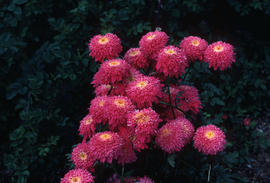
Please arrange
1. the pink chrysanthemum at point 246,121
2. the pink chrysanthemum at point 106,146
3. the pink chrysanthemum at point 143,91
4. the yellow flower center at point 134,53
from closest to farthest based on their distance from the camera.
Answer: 1. the pink chrysanthemum at point 106,146
2. the pink chrysanthemum at point 143,91
3. the yellow flower center at point 134,53
4. the pink chrysanthemum at point 246,121

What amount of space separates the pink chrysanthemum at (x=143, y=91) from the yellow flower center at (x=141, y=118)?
9 centimetres

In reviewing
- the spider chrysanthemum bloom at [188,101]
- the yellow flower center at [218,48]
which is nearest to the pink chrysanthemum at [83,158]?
the spider chrysanthemum bloom at [188,101]

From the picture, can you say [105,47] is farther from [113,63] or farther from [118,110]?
[118,110]

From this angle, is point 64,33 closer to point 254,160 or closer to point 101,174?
point 101,174

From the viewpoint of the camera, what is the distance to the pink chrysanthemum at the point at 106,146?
3.82 feet

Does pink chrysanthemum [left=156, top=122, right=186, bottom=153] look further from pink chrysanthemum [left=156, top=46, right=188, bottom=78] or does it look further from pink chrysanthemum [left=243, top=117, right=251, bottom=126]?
pink chrysanthemum [left=243, top=117, right=251, bottom=126]

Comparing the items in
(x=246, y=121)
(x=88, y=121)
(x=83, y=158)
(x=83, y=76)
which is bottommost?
(x=246, y=121)

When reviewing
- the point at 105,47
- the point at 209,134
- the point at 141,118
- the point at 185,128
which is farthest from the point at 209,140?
the point at 105,47

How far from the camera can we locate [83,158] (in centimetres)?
132

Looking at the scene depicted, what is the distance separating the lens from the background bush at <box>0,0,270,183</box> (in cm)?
206

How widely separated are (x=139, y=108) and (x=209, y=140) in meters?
0.39

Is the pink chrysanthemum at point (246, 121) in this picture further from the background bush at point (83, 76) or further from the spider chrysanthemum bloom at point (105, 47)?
the spider chrysanthemum bloom at point (105, 47)

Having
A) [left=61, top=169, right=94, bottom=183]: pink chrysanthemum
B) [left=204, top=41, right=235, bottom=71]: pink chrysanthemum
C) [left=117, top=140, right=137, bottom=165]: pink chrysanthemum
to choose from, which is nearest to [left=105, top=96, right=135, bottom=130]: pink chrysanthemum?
[left=117, top=140, right=137, bottom=165]: pink chrysanthemum

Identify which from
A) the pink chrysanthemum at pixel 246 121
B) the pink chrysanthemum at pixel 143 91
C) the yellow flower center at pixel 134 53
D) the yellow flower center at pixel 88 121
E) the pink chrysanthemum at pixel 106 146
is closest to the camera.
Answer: the pink chrysanthemum at pixel 106 146
